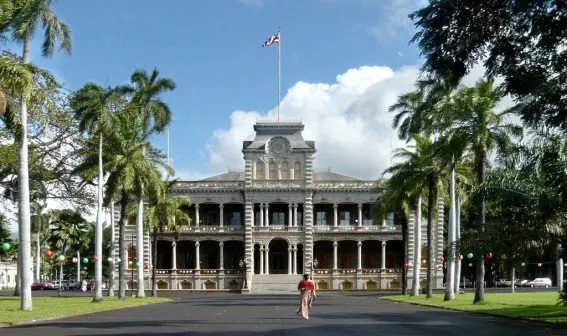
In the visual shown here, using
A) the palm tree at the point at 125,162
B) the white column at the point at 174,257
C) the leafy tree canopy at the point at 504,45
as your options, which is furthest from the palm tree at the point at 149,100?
the leafy tree canopy at the point at 504,45

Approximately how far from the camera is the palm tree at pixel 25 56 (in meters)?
32.1

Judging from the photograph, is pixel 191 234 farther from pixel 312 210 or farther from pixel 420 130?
pixel 420 130

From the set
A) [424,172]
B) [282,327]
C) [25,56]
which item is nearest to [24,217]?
[25,56]

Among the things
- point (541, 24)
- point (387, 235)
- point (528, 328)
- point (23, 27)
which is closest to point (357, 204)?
point (387, 235)

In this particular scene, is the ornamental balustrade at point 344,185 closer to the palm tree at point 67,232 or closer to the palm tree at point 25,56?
the palm tree at point 67,232

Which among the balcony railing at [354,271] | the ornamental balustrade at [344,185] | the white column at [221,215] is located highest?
the ornamental balustrade at [344,185]

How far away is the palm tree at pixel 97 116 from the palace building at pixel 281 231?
119 ft

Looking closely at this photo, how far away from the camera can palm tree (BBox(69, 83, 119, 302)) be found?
46.2 meters

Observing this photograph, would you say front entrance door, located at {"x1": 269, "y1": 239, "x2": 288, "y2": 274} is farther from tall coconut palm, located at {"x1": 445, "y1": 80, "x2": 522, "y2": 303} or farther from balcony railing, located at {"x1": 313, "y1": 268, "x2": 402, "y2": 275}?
tall coconut palm, located at {"x1": 445, "y1": 80, "x2": 522, "y2": 303}

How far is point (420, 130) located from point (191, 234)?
1404 inches

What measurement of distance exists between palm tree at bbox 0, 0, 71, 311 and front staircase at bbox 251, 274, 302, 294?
1809 inches

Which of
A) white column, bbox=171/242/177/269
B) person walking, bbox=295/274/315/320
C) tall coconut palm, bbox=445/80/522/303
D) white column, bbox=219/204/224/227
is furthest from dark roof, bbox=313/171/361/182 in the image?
person walking, bbox=295/274/315/320

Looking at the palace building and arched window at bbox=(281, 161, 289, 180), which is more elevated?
arched window at bbox=(281, 161, 289, 180)

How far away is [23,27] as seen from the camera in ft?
116
